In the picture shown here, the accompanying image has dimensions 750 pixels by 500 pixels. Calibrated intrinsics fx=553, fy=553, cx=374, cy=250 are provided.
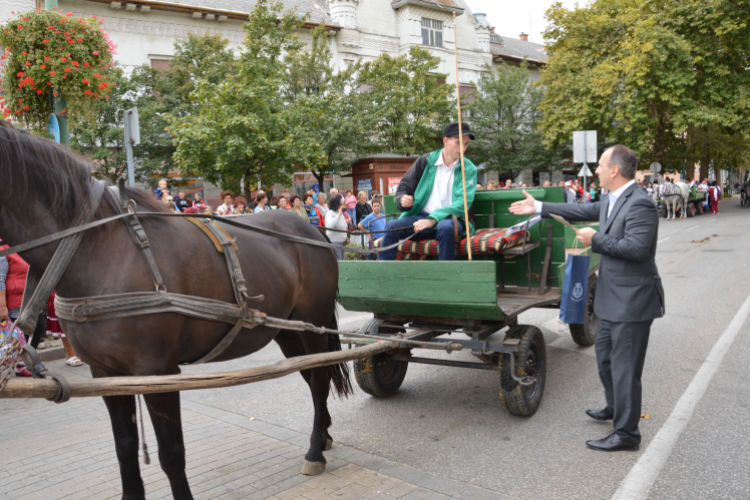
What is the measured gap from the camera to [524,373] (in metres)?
4.29

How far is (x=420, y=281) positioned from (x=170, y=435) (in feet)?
6.68

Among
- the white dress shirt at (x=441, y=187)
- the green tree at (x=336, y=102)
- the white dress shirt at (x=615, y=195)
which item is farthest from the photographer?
the green tree at (x=336, y=102)

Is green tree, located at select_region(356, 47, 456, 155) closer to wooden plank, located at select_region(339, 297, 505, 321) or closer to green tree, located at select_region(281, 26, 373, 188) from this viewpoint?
green tree, located at select_region(281, 26, 373, 188)

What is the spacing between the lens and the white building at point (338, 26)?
74.1ft

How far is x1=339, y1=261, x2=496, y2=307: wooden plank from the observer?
12.8 ft

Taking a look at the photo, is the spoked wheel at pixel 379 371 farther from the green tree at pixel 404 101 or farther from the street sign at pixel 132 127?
the green tree at pixel 404 101

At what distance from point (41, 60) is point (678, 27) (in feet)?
91.4

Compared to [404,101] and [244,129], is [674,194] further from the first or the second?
[244,129]

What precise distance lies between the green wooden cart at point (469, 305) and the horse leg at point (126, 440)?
1709 millimetres

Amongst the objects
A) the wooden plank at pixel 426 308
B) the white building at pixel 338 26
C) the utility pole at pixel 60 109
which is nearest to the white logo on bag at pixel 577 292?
the wooden plank at pixel 426 308

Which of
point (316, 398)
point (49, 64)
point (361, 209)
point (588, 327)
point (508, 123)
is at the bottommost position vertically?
point (588, 327)

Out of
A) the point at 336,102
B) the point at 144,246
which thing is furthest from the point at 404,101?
the point at 144,246

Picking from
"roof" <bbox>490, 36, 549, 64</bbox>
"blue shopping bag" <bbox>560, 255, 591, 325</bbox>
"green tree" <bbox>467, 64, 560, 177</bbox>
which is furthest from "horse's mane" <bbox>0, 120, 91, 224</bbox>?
"roof" <bbox>490, 36, 549, 64</bbox>

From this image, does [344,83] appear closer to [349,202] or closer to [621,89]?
[349,202]
